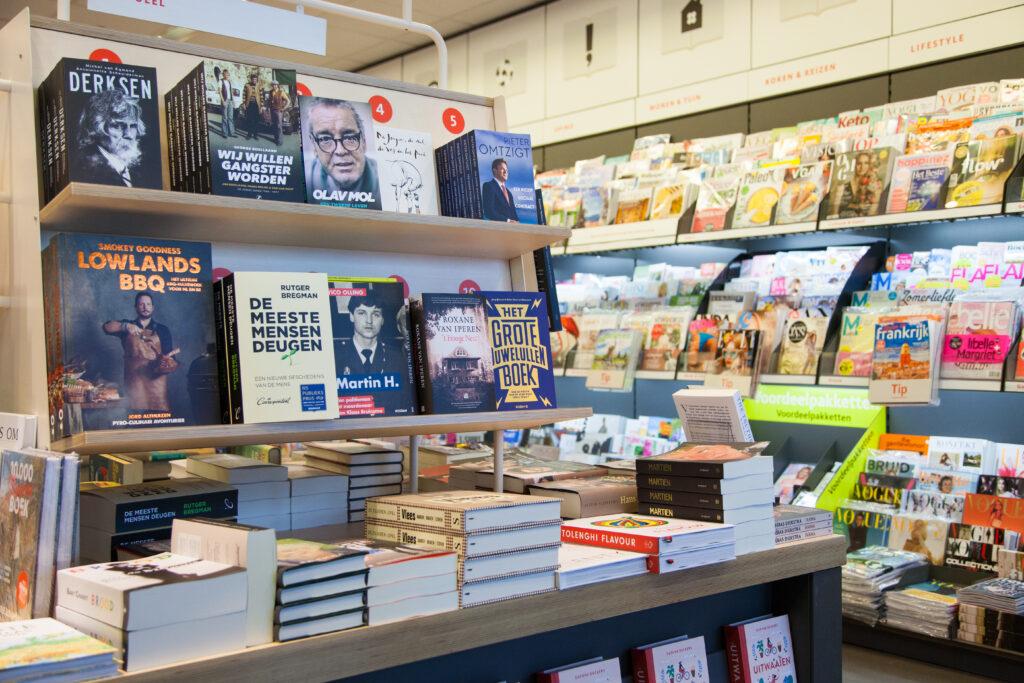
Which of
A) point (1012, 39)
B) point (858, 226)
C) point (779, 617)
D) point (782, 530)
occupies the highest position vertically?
point (1012, 39)

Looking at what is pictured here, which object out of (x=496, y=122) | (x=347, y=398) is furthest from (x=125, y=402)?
(x=496, y=122)

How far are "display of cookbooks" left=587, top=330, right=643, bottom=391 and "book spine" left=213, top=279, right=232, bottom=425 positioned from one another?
90.8 inches

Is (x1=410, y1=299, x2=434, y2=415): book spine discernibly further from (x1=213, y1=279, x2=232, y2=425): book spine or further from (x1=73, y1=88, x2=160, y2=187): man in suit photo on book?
(x1=73, y1=88, x2=160, y2=187): man in suit photo on book

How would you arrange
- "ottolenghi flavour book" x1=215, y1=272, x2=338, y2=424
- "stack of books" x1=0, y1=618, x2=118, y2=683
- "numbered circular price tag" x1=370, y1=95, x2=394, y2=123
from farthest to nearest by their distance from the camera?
"numbered circular price tag" x1=370, y1=95, x2=394, y2=123 < "ottolenghi flavour book" x1=215, y1=272, x2=338, y2=424 < "stack of books" x1=0, y1=618, x2=118, y2=683

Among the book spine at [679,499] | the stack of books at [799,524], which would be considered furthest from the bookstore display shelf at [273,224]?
the stack of books at [799,524]

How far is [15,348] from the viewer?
76.8 inches

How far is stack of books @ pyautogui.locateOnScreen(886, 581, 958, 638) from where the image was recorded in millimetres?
3134

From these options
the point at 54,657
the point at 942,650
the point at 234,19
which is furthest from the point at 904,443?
the point at 54,657

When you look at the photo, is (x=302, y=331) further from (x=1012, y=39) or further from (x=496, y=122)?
(x=1012, y=39)

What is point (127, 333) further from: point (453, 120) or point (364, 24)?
point (364, 24)

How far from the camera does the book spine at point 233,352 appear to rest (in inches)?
73.8

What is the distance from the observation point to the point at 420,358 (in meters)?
2.19

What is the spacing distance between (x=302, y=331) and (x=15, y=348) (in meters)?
0.58

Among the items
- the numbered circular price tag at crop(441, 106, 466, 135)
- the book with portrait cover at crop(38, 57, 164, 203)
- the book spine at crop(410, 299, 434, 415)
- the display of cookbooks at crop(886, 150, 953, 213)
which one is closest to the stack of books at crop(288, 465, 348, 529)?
the book spine at crop(410, 299, 434, 415)
